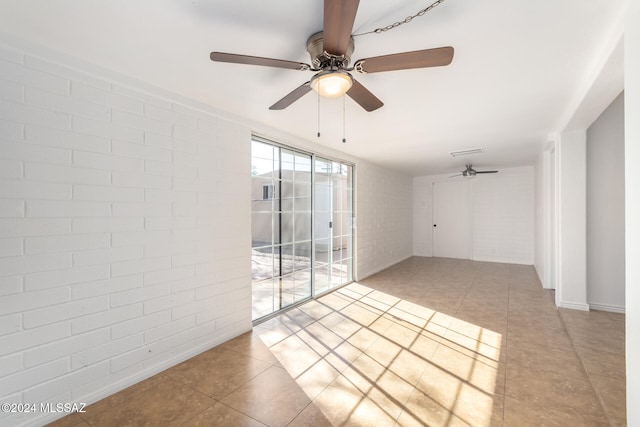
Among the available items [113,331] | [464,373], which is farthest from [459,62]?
[113,331]

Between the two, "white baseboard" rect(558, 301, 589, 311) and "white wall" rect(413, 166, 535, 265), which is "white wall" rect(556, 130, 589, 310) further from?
"white wall" rect(413, 166, 535, 265)

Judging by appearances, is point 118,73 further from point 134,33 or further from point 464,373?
point 464,373

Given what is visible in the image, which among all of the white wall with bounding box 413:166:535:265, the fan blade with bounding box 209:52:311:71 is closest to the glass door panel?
the fan blade with bounding box 209:52:311:71

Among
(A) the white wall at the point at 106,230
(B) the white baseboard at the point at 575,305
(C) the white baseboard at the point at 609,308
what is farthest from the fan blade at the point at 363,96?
(C) the white baseboard at the point at 609,308

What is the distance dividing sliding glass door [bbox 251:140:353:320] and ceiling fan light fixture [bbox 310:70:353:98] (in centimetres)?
178

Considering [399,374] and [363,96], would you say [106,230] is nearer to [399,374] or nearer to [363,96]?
[363,96]

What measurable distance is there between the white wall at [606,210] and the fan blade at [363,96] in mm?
3175

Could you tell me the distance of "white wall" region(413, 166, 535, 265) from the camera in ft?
21.8

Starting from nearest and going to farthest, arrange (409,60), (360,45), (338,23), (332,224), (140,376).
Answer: (338,23) → (409,60) → (360,45) → (140,376) → (332,224)

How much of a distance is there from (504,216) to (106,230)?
25.4 ft

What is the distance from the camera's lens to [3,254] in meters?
1.60

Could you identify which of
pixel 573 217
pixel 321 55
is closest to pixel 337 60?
pixel 321 55

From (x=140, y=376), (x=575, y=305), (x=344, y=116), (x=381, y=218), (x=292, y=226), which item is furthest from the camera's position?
(x=381, y=218)

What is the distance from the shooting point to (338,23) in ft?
4.04
